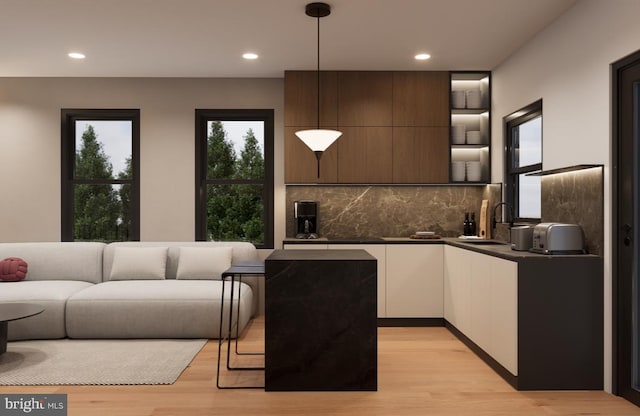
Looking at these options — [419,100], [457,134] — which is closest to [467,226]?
[457,134]

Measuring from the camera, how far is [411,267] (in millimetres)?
4602

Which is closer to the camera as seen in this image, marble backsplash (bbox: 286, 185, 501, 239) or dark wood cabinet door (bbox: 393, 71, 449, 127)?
dark wood cabinet door (bbox: 393, 71, 449, 127)

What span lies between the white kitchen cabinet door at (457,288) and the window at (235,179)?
202cm

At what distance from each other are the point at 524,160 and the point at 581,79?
4.05ft

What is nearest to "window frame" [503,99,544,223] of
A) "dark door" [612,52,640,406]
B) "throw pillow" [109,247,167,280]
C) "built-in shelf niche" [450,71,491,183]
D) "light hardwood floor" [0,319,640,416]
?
"built-in shelf niche" [450,71,491,183]

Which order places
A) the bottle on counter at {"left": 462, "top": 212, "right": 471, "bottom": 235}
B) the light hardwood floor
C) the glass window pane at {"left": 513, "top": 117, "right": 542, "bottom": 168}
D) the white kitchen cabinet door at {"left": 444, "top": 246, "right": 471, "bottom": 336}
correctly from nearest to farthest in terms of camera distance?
the light hardwood floor < the white kitchen cabinet door at {"left": 444, "top": 246, "right": 471, "bottom": 336} < the glass window pane at {"left": 513, "top": 117, "right": 542, "bottom": 168} < the bottle on counter at {"left": 462, "top": 212, "right": 471, "bottom": 235}

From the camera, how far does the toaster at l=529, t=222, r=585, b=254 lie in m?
3.04

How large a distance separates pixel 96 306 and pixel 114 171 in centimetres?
187

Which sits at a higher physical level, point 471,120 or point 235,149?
point 471,120

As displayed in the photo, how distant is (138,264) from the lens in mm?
4605

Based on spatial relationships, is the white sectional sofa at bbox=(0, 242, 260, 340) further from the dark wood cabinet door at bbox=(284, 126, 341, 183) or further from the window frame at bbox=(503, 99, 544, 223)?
the window frame at bbox=(503, 99, 544, 223)

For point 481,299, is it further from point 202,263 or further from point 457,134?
point 202,263

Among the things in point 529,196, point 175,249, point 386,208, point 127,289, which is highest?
point 529,196

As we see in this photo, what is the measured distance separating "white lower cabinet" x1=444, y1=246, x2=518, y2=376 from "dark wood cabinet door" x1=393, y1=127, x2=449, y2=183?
83cm
